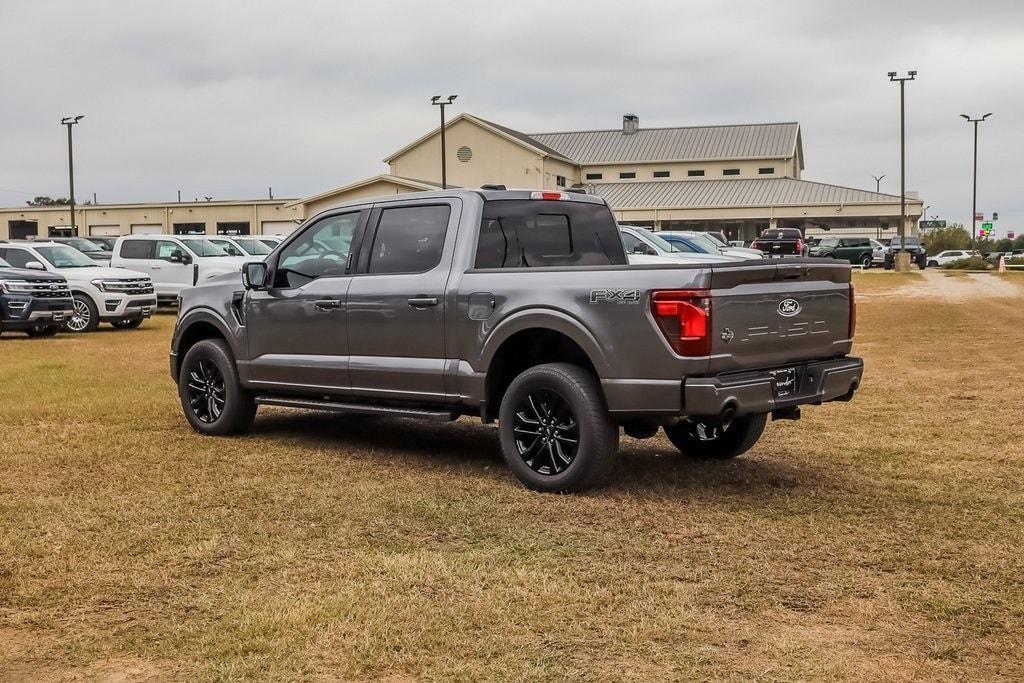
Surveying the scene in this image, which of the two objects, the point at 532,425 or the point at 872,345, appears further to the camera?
the point at 872,345

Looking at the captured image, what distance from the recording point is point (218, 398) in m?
9.88

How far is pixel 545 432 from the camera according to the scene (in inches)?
296

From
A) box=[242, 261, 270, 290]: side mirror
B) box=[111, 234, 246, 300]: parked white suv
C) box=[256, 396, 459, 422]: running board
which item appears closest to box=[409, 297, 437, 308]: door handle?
box=[256, 396, 459, 422]: running board

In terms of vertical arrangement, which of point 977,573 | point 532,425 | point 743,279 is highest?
point 743,279

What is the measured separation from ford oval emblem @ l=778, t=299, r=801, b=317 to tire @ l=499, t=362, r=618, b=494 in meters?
1.23

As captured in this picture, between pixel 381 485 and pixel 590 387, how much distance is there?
63.0 inches

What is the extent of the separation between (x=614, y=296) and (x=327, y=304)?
8.83 feet

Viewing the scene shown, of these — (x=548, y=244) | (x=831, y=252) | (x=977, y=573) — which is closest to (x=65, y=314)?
(x=548, y=244)

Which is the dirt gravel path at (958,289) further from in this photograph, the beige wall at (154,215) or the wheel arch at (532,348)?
the beige wall at (154,215)

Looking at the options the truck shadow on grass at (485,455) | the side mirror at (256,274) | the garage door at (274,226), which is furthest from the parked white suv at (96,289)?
the garage door at (274,226)

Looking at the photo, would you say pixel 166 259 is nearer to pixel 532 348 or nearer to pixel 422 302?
pixel 422 302

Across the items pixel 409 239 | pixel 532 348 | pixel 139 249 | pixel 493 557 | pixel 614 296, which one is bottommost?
pixel 493 557

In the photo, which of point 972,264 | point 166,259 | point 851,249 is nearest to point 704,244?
point 166,259

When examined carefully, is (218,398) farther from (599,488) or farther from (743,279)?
(743,279)
